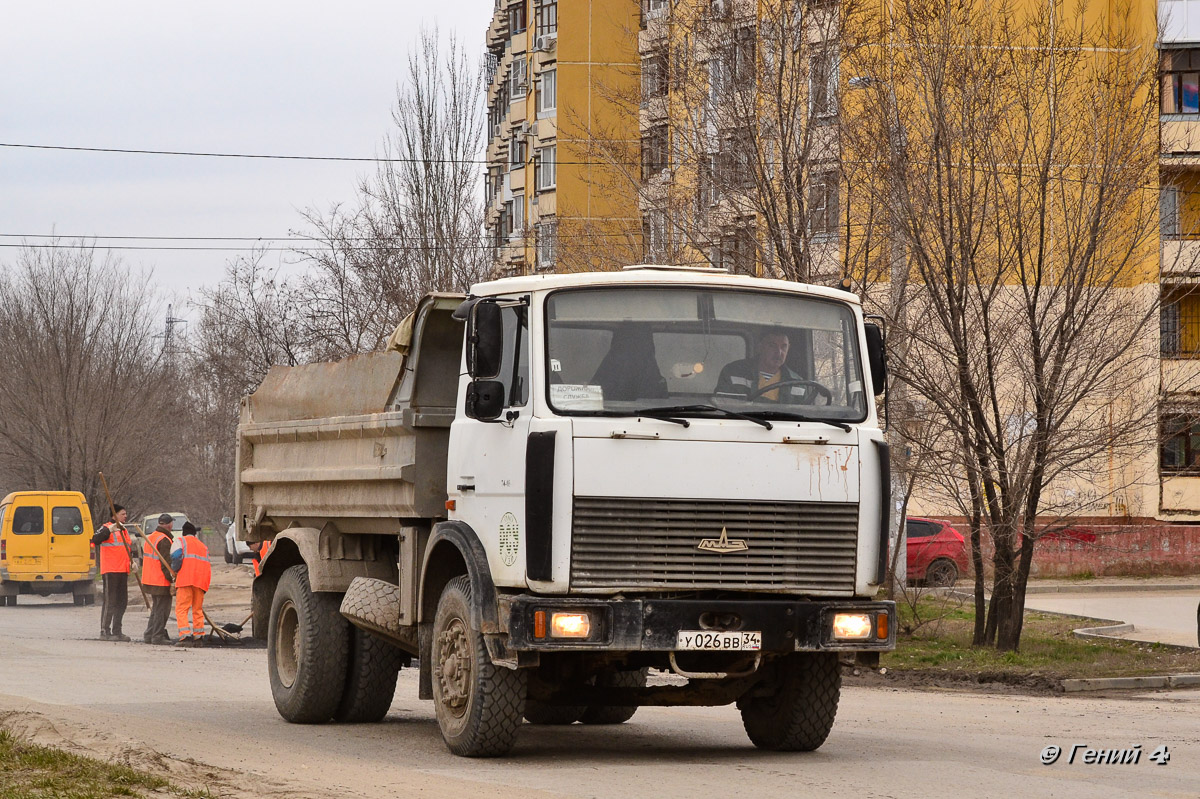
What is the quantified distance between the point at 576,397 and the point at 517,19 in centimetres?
5792

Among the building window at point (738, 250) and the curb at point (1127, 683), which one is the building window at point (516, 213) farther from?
the curb at point (1127, 683)

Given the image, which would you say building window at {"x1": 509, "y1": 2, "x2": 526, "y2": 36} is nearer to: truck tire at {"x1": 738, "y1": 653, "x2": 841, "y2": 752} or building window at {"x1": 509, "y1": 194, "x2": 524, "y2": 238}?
building window at {"x1": 509, "y1": 194, "x2": 524, "y2": 238}

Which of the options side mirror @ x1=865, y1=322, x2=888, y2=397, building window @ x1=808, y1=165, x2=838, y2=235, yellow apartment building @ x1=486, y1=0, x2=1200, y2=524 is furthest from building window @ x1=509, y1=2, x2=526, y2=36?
side mirror @ x1=865, y1=322, x2=888, y2=397

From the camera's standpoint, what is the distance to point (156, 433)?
5222 cm

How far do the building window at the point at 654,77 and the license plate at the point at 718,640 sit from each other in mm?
13304

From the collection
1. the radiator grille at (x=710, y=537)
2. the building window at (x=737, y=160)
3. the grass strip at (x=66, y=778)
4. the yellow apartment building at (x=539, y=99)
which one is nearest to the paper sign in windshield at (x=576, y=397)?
the radiator grille at (x=710, y=537)

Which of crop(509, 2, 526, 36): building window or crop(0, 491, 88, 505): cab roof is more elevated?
crop(509, 2, 526, 36): building window

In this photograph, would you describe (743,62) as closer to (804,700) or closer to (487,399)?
(804,700)

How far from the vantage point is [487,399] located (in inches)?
355

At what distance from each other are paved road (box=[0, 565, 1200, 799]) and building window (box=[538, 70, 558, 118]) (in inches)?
1708

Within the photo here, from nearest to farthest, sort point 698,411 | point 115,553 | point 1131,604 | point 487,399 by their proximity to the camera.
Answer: point 698,411 → point 487,399 → point 115,553 → point 1131,604

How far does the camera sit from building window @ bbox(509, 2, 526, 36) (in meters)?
64.0

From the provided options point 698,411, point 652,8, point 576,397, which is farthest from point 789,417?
point 652,8

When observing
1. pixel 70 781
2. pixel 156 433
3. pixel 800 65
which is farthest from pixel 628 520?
pixel 156 433
